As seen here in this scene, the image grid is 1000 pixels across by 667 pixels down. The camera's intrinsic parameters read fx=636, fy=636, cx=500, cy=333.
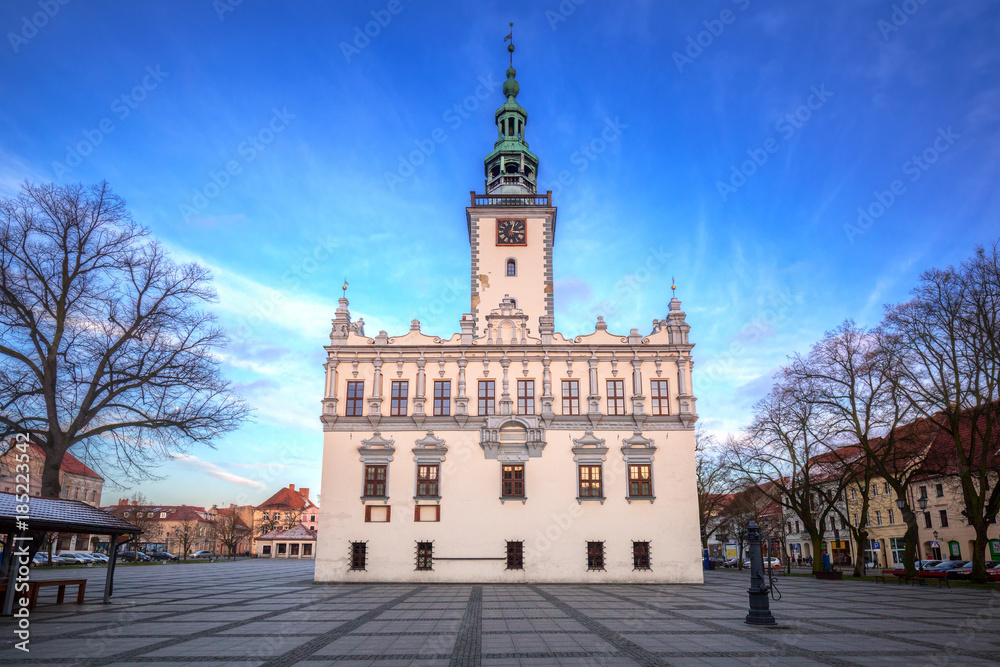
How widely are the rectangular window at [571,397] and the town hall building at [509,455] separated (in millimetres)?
55

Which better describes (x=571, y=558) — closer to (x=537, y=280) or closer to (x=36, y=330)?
(x=537, y=280)

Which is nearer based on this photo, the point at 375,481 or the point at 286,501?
the point at 375,481

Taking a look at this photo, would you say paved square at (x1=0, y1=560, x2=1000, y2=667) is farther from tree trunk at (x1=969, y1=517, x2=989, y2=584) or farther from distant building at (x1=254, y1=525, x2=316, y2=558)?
distant building at (x1=254, y1=525, x2=316, y2=558)

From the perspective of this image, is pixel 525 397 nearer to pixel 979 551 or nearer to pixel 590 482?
pixel 590 482

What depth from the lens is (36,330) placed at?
22781mm

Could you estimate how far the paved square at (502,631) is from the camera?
11.4m

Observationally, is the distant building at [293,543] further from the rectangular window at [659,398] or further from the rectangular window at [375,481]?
the rectangular window at [659,398]

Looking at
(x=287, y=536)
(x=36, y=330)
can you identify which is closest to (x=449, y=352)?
(x=36, y=330)

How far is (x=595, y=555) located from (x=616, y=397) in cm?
834

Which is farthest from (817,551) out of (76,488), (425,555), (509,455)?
(76,488)

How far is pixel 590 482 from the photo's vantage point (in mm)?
33688

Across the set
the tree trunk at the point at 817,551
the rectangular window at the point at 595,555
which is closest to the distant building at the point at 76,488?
the rectangular window at the point at 595,555

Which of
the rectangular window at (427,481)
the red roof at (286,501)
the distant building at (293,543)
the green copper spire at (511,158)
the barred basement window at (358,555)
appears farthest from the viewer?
the red roof at (286,501)

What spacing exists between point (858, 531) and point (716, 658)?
33046mm
